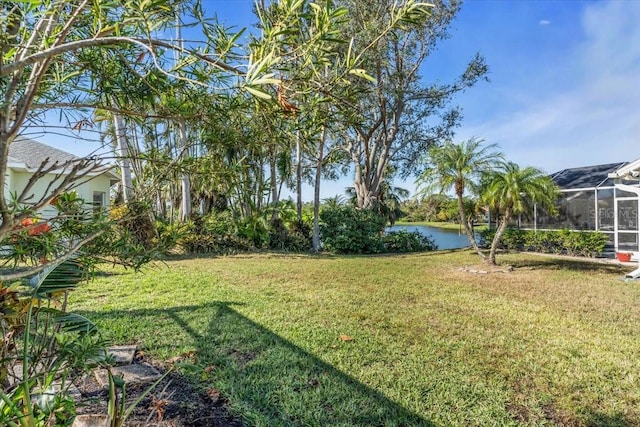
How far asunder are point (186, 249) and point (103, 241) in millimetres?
11137

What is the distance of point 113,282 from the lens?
285 inches

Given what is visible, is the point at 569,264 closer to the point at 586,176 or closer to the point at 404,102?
the point at 586,176

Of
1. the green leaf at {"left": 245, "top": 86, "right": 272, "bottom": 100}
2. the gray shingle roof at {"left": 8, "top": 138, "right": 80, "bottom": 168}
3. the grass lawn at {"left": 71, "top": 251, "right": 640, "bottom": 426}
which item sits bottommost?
the grass lawn at {"left": 71, "top": 251, "right": 640, "bottom": 426}

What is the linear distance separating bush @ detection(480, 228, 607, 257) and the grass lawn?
512 centimetres

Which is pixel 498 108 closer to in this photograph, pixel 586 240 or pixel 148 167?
pixel 586 240

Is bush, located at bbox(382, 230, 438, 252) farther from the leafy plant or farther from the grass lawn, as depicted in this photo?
the leafy plant

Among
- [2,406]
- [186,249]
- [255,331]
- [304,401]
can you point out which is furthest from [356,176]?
[2,406]

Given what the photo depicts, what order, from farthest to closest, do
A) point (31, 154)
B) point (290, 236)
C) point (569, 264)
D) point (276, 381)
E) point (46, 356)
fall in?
point (290, 236) → point (31, 154) → point (569, 264) → point (276, 381) → point (46, 356)

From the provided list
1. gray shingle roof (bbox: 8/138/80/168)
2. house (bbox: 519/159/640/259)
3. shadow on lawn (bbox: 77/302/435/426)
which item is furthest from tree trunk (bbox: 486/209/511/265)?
gray shingle roof (bbox: 8/138/80/168)

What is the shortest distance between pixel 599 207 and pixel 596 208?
0.33ft

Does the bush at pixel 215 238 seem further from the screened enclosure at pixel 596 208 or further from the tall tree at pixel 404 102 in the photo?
the screened enclosure at pixel 596 208

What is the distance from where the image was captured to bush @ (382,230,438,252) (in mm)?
15484

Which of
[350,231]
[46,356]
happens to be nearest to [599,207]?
[350,231]

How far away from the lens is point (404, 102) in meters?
15.7
